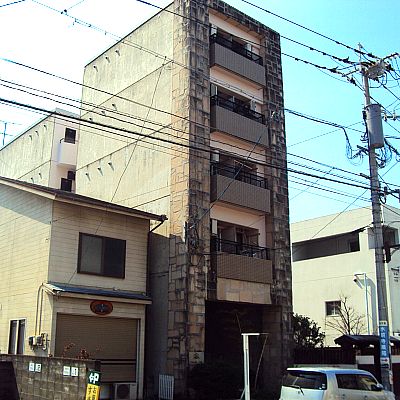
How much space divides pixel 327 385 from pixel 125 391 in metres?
8.92

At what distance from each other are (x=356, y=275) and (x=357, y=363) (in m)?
17.6

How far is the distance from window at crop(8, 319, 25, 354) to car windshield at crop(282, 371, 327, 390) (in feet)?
35.8

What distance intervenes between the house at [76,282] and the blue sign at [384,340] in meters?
9.14

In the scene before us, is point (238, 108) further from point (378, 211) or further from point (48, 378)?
point (48, 378)

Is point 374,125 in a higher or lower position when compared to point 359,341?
higher

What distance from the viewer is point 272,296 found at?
2577 cm

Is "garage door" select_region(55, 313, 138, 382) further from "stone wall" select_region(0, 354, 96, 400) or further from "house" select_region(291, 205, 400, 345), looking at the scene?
"house" select_region(291, 205, 400, 345)

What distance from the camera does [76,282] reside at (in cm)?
2094

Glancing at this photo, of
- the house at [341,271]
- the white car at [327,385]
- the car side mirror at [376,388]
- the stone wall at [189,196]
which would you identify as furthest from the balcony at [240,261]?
the house at [341,271]

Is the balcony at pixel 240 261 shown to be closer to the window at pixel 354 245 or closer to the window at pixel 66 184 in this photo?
the window at pixel 66 184

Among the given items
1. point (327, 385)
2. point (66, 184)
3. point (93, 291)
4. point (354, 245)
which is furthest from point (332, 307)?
point (327, 385)

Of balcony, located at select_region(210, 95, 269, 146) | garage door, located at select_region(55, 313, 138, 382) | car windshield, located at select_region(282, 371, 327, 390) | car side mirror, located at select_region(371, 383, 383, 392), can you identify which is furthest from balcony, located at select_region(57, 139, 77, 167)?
car side mirror, located at select_region(371, 383, 383, 392)

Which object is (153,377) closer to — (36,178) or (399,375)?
(399,375)

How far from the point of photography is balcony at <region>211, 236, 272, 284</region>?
23.7 meters
